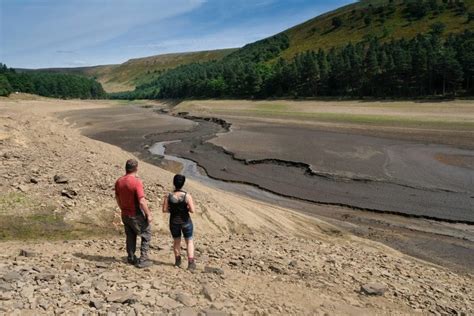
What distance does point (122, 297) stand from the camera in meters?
7.02

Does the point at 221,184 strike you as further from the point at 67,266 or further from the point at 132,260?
the point at 67,266

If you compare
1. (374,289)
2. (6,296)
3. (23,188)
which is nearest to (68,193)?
(23,188)

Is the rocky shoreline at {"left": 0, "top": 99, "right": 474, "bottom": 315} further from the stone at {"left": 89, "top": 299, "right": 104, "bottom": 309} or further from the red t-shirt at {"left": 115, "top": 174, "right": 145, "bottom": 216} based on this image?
the red t-shirt at {"left": 115, "top": 174, "right": 145, "bottom": 216}

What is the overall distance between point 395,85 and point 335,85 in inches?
619

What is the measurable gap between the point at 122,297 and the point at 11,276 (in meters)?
2.26

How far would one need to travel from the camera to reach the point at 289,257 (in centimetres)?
1059

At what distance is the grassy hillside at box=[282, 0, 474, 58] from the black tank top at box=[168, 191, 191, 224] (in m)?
127

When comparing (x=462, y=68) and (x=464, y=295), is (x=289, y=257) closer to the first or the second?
(x=464, y=295)

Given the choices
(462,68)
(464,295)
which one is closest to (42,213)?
(464,295)

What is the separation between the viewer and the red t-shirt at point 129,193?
27.9 ft

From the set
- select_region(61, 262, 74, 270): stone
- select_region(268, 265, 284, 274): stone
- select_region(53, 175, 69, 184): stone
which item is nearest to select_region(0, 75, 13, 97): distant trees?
select_region(53, 175, 69, 184): stone

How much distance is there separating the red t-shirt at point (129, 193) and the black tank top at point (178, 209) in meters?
0.63

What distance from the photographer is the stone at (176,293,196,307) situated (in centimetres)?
715

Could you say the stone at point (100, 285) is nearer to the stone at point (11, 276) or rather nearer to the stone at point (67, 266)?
the stone at point (67, 266)
